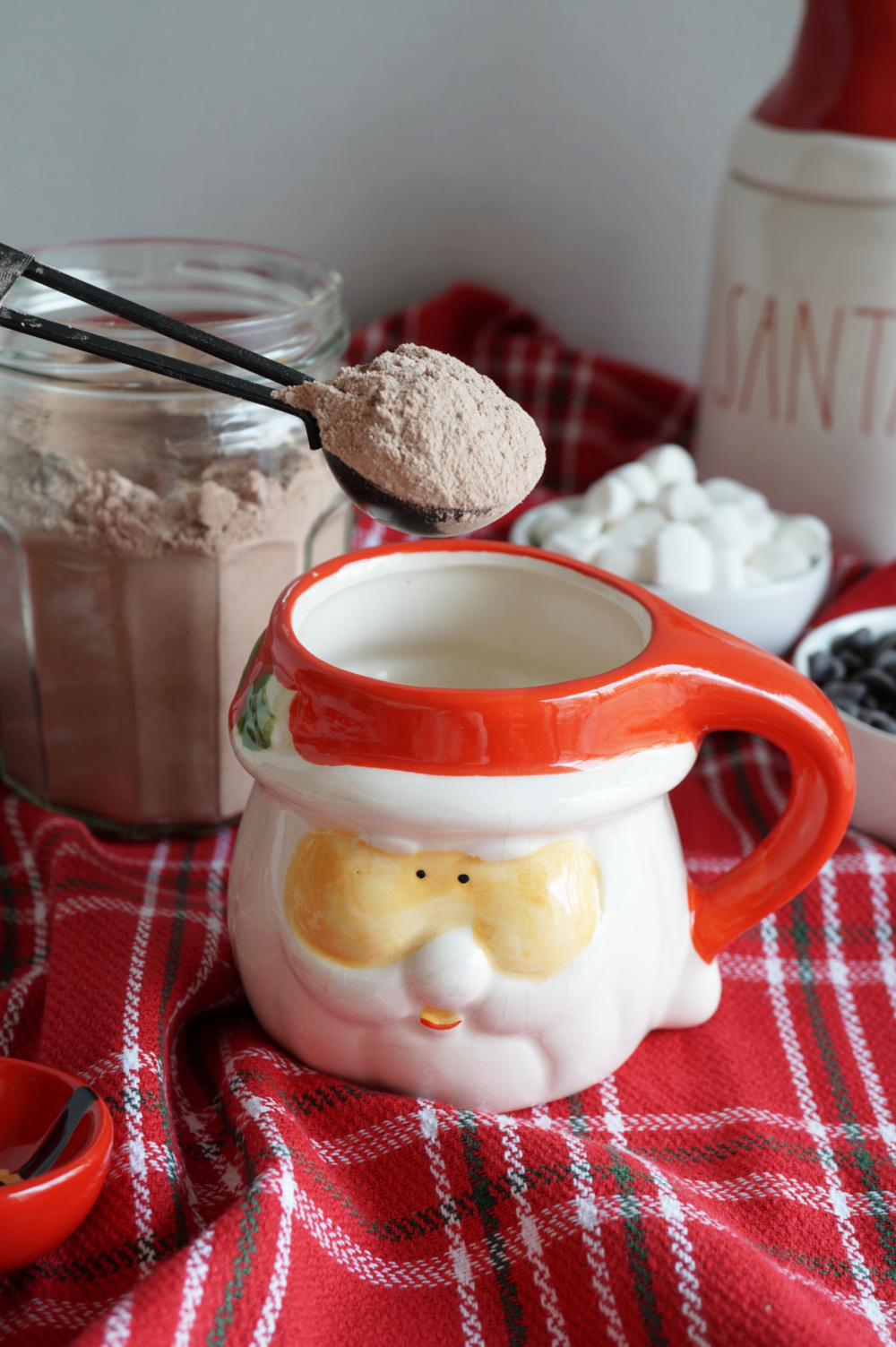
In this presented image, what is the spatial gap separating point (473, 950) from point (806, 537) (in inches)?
→ 18.2

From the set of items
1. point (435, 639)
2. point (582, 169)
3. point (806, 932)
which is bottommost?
point (806, 932)

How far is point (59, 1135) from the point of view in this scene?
367mm

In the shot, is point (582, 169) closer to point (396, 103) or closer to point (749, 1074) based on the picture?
point (396, 103)

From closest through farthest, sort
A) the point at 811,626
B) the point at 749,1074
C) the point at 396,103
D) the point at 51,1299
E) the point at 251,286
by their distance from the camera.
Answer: the point at 51,1299 → the point at 749,1074 → the point at 251,286 → the point at 811,626 → the point at 396,103

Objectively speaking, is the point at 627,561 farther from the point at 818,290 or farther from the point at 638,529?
the point at 818,290

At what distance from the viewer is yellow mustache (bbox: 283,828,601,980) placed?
14.9 inches

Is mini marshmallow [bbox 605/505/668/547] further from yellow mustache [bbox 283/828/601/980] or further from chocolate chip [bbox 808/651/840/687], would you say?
yellow mustache [bbox 283/828/601/980]

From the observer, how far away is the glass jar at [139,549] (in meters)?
0.52

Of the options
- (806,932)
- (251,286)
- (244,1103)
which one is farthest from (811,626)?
(244,1103)

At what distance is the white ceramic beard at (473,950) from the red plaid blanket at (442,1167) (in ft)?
0.06

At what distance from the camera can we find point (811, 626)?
773 mm

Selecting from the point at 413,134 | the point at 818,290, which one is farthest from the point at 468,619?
the point at 413,134

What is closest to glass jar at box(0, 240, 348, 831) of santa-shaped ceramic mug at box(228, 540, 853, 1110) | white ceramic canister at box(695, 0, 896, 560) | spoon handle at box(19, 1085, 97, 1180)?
santa-shaped ceramic mug at box(228, 540, 853, 1110)

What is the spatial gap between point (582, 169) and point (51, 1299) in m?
0.87
